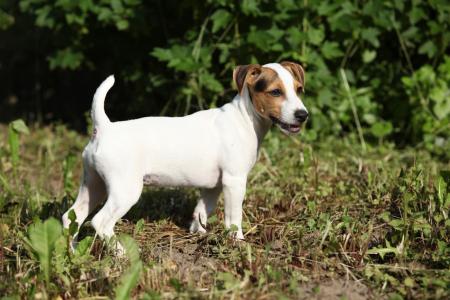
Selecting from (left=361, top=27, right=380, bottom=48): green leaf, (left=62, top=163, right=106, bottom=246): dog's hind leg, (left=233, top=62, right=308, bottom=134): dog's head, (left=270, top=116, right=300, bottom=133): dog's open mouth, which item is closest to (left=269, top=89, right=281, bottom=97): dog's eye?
(left=233, top=62, right=308, bottom=134): dog's head

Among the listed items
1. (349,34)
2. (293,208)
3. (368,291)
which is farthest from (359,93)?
(368,291)

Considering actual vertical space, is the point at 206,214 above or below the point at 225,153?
below

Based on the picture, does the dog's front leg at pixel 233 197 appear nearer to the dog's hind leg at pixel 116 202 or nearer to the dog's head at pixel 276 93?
the dog's head at pixel 276 93

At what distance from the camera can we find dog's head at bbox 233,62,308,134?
3844 millimetres

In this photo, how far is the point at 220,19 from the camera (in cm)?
604

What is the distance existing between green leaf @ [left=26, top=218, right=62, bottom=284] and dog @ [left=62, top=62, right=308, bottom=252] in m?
0.49

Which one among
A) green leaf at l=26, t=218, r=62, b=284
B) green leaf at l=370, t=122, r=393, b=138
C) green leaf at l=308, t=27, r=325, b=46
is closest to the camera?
green leaf at l=26, t=218, r=62, b=284

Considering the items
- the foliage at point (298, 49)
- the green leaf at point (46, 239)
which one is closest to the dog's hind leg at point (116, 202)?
the green leaf at point (46, 239)

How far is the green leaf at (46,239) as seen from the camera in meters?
3.30

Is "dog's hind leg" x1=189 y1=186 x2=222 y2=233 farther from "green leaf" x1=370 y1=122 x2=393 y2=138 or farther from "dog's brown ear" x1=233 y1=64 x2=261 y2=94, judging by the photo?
"green leaf" x1=370 y1=122 x2=393 y2=138

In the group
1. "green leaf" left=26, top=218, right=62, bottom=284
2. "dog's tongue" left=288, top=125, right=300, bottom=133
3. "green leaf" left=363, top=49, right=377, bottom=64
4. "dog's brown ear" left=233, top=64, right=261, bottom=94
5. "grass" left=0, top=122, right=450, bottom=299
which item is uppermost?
"green leaf" left=363, top=49, right=377, bottom=64

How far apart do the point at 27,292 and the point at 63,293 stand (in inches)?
7.4

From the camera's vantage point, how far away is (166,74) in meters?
7.22

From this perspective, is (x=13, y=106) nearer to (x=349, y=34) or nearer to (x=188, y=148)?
(x=349, y=34)
